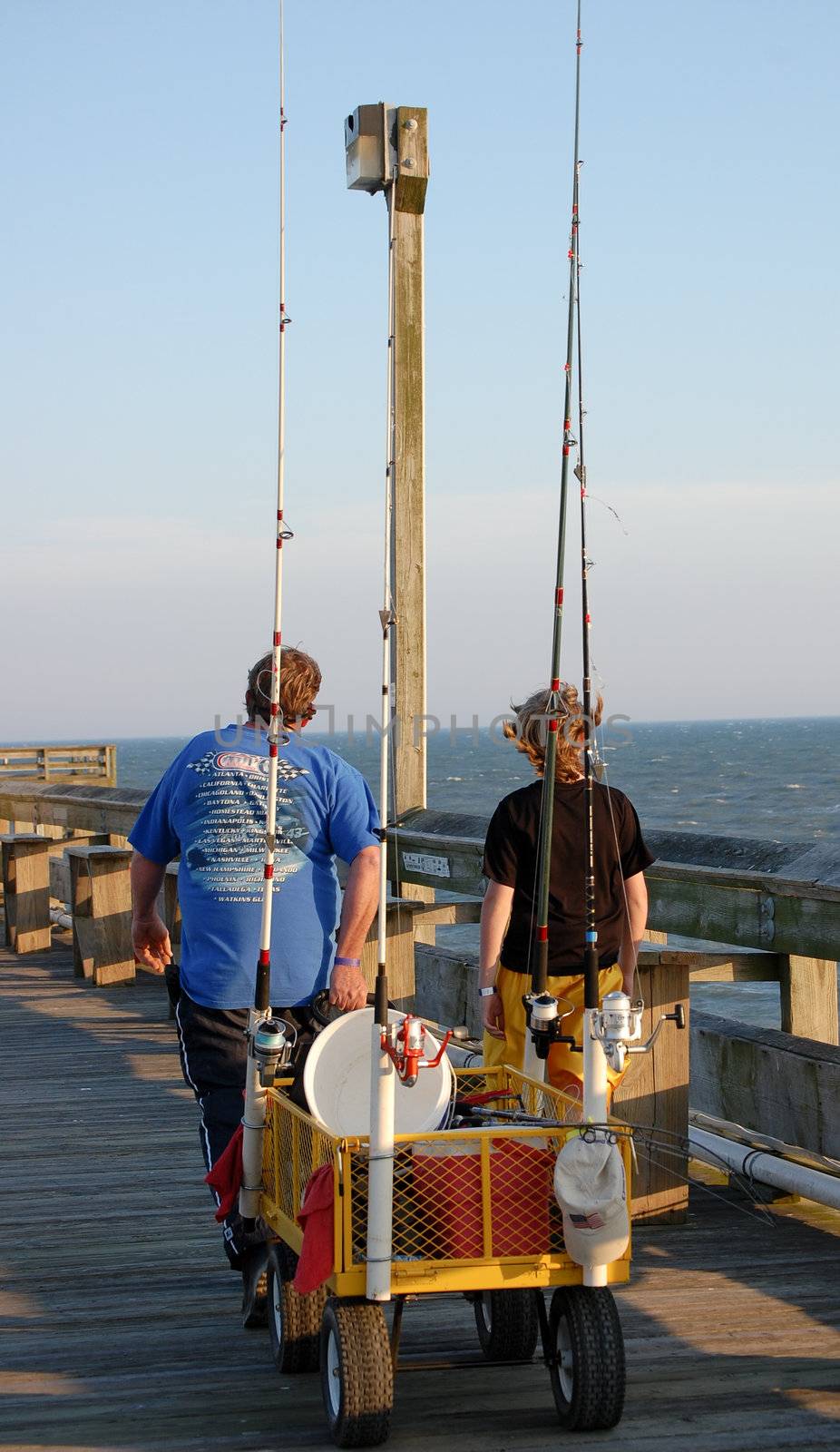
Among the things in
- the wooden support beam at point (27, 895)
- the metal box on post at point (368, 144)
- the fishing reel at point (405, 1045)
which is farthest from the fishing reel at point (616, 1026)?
the wooden support beam at point (27, 895)

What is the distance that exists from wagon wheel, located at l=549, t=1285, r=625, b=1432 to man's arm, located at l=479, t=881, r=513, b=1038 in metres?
1.16

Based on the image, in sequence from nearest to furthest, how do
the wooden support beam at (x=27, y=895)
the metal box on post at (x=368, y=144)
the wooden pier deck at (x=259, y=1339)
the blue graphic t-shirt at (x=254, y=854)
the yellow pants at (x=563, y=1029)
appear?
the wooden pier deck at (x=259, y=1339)
the blue graphic t-shirt at (x=254, y=854)
the yellow pants at (x=563, y=1029)
the metal box on post at (x=368, y=144)
the wooden support beam at (x=27, y=895)

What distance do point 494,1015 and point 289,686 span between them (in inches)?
40.5

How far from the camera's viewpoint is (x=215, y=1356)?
12.5ft

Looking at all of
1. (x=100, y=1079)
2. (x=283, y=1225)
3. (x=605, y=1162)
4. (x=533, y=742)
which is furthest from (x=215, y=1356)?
(x=100, y=1079)

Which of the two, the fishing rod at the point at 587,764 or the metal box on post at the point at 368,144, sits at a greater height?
the metal box on post at the point at 368,144

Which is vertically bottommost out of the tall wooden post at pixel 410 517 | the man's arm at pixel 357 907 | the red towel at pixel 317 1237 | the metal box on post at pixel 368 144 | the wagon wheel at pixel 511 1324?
the wagon wheel at pixel 511 1324

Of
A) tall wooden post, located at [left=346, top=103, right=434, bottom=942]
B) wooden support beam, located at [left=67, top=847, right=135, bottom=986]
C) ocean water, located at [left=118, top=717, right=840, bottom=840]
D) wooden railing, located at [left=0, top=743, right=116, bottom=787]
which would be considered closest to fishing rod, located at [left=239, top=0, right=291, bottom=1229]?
tall wooden post, located at [left=346, top=103, right=434, bottom=942]

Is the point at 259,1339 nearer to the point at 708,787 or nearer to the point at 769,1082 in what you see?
the point at 769,1082

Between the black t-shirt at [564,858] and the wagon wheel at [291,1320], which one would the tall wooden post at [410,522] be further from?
the wagon wheel at [291,1320]

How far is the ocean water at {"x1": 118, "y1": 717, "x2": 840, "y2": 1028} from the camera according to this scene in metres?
19.7

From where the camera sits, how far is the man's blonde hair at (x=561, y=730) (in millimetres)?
4230

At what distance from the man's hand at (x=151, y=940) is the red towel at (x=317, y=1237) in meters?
1.36

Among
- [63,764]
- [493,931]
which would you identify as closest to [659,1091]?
[493,931]
